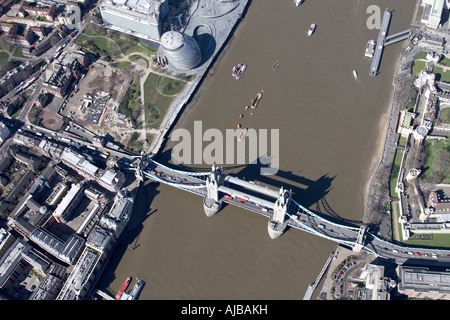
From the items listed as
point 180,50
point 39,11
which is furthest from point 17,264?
point 39,11

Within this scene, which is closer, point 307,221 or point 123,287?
point 123,287

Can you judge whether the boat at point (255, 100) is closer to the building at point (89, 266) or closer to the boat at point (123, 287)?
the building at point (89, 266)

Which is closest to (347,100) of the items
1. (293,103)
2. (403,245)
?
(293,103)

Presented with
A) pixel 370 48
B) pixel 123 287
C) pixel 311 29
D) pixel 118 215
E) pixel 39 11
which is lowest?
pixel 123 287

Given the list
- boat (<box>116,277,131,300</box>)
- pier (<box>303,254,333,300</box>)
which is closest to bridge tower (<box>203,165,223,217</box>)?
boat (<box>116,277,131,300</box>)

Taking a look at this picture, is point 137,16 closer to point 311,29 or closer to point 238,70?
point 238,70

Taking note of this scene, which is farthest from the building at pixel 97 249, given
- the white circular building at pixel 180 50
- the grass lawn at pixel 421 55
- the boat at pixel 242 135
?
the grass lawn at pixel 421 55

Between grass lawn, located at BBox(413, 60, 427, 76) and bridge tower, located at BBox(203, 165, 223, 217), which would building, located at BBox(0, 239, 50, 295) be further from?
grass lawn, located at BBox(413, 60, 427, 76)
